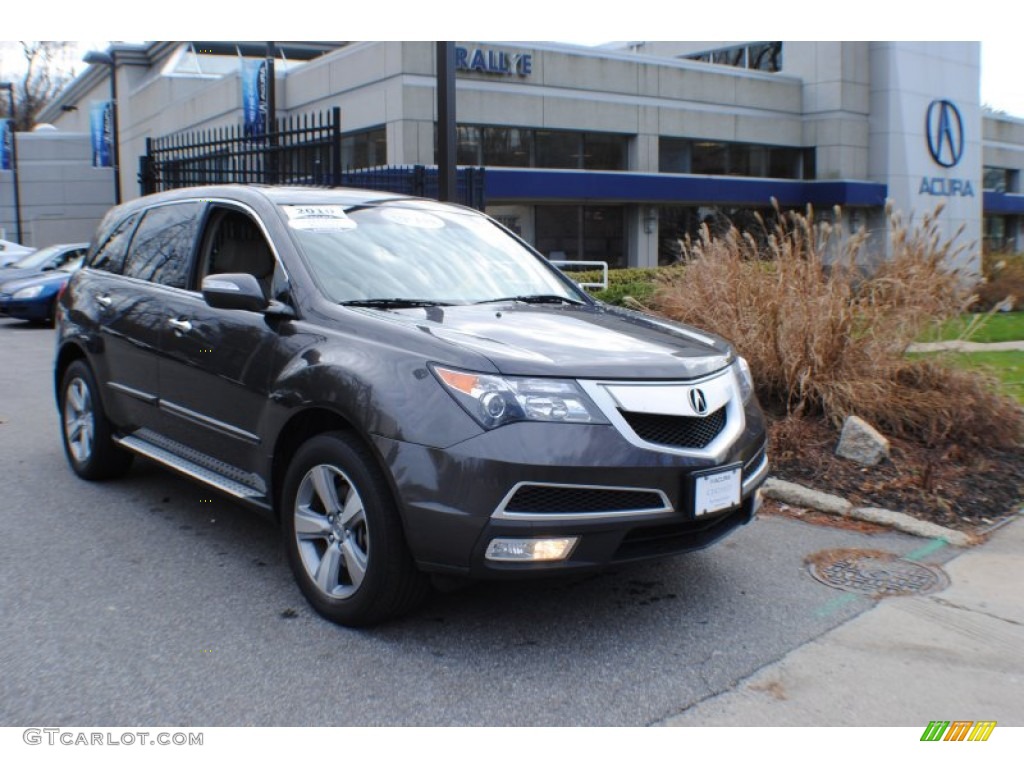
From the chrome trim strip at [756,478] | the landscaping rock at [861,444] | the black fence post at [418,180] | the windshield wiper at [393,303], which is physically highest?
the black fence post at [418,180]

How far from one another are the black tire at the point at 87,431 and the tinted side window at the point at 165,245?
82 cm

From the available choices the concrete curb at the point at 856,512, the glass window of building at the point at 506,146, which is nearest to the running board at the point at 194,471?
the concrete curb at the point at 856,512

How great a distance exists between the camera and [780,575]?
4.71 meters

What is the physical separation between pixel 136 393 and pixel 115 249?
1.21m

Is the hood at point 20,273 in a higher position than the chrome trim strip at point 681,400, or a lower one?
higher

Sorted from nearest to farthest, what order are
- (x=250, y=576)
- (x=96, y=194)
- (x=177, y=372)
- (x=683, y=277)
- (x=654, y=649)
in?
(x=654, y=649), (x=250, y=576), (x=177, y=372), (x=683, y=277), (x=96, y=194)

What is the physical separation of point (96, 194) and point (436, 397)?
46439 mm

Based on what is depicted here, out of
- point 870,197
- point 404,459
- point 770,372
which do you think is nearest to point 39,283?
point 770,372

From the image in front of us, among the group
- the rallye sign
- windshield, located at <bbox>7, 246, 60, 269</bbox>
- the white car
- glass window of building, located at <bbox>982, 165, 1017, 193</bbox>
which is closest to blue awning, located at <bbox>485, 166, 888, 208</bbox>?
the rallye sign

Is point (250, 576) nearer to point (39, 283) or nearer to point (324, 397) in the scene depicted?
point (324, 397)

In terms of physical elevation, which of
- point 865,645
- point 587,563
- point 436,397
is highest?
point 436,397

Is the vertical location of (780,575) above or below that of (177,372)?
below

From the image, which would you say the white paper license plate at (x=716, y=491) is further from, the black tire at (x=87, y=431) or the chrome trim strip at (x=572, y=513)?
the black tire at (x=87, y=431)

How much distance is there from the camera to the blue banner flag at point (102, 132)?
38562 millimetres
